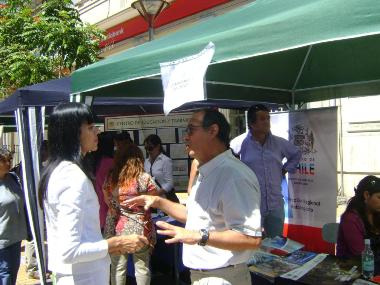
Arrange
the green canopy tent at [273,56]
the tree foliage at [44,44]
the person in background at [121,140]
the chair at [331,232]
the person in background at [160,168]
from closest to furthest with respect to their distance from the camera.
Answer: the green canopy tent at [273,56], the chair at [331,232], the person in background at [121,140], the person in background at [160,168], the tree foliage at [44,44]

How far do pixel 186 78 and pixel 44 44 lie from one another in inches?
272

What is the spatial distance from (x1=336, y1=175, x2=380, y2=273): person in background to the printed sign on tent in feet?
5.96

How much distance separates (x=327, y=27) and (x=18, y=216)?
3589mm

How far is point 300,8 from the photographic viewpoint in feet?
6.71

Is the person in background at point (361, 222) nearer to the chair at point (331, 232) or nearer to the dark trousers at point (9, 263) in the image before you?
the chair at point (331, 232)

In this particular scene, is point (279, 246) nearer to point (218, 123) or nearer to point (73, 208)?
point (218, 123)

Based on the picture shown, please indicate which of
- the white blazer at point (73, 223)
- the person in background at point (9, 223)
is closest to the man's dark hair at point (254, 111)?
the person in background at point (9, 223)

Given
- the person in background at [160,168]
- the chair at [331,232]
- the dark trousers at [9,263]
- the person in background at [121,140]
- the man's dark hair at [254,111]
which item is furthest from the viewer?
the person in background at [160,168]

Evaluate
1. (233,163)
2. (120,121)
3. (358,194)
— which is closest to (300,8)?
(233,163)

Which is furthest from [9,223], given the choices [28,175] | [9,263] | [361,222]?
[361,222]

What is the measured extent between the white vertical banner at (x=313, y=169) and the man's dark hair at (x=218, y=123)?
2.63 meters

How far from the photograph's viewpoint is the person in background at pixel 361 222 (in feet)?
10.5

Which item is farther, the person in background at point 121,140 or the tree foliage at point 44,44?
the tree foliage at point 44,44

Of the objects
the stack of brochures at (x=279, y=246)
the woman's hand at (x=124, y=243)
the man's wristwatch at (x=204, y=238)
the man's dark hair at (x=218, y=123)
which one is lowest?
the stack of brochures at (x=279, y=246)
